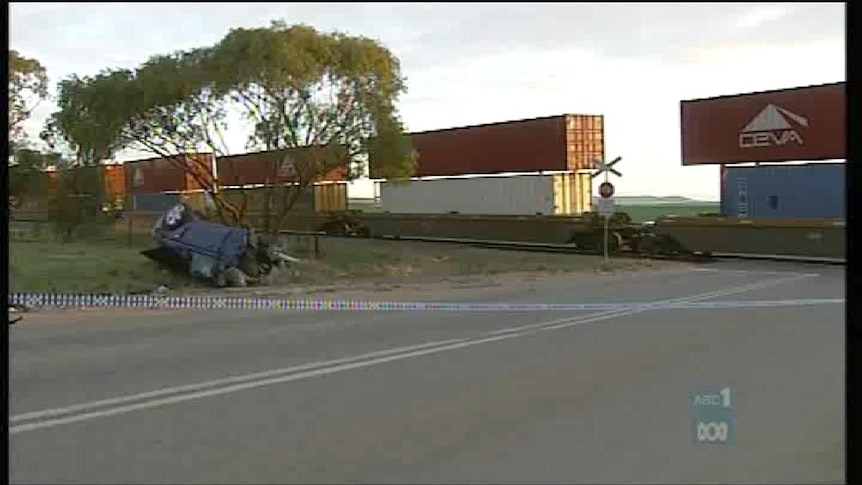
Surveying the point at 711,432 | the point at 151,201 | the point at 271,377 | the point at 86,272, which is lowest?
the point at 711,432

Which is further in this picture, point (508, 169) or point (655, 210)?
point (508, 169)

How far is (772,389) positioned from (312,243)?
21.1 m

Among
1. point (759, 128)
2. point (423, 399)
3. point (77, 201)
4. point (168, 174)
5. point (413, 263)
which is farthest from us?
point (759, 128)

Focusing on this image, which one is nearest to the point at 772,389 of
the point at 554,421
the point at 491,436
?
the point at 554,421

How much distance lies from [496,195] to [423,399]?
2982 centimetres

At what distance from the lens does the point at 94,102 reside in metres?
23.2

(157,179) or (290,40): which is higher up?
(290,40)

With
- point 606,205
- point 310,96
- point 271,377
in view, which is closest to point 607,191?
point 606,205

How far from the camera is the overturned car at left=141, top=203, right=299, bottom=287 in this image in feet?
61.2

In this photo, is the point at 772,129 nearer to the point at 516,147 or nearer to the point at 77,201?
the point at 516,147

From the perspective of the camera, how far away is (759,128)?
2716 centimetres

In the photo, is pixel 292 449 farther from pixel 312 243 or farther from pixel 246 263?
pixel 312 243

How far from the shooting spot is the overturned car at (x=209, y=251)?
61.2 feet

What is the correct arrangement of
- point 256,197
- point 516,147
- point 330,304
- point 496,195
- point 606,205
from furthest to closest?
point 496,195, point 516,147, point 606,205, point 256,197, point 330,304
